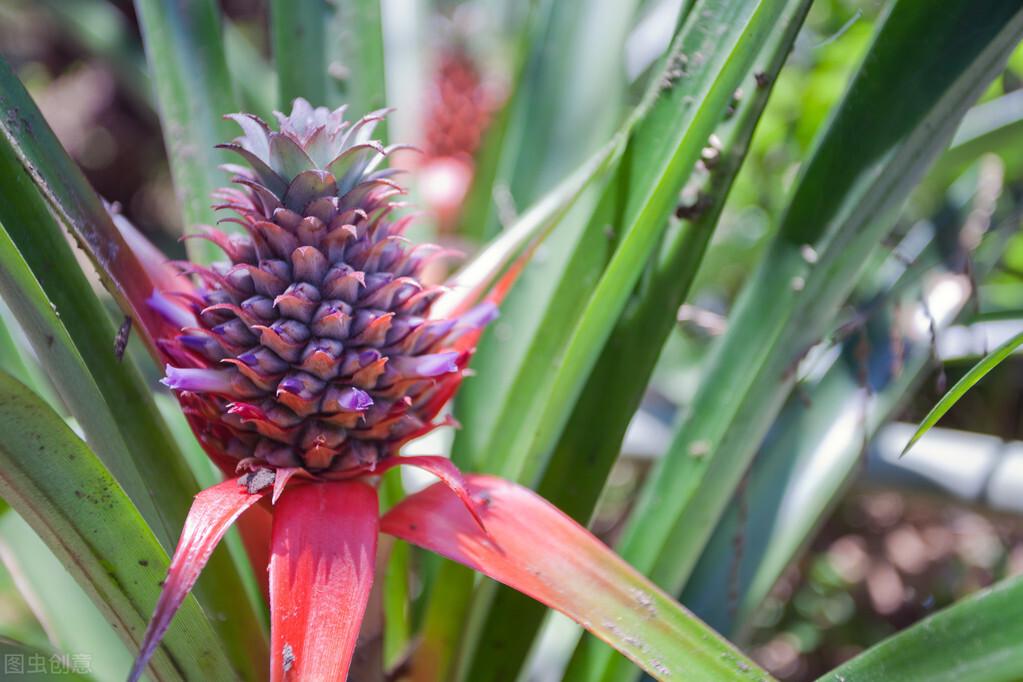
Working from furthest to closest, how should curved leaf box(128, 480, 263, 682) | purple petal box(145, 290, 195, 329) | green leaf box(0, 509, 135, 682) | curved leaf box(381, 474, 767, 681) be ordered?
green leaf box(0, 509, 135, 682)
purple petal box(145, 290, 195, 329)
curved leaf box(381, 474, 767, 681)
curved leaf box(128, 480, 263, 682)

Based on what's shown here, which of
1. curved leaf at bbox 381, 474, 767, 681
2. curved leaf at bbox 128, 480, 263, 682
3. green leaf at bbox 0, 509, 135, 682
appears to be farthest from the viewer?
green leaf at bbox 0, 509, 135, 682

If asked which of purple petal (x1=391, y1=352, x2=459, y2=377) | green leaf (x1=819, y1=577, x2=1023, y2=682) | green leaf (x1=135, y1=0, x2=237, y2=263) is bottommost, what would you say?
green leaf (x1=819, y1=577, x2=1023, y2=682)

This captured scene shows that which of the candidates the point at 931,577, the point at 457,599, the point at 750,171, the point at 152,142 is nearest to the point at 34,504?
the point at 457,599

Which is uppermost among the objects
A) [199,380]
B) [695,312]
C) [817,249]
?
[695,312]

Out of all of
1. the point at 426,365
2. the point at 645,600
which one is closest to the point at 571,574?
the point at 645,600

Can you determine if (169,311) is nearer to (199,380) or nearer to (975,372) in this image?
(199,380)

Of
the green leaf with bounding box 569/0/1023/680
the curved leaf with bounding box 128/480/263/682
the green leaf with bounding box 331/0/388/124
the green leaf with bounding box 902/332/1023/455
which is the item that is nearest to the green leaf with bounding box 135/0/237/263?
the green leaf with bounding box 331/0/388/124

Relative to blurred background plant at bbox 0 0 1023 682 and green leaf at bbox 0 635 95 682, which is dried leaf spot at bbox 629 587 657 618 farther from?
green leaf at bbox 0 635 95 682
